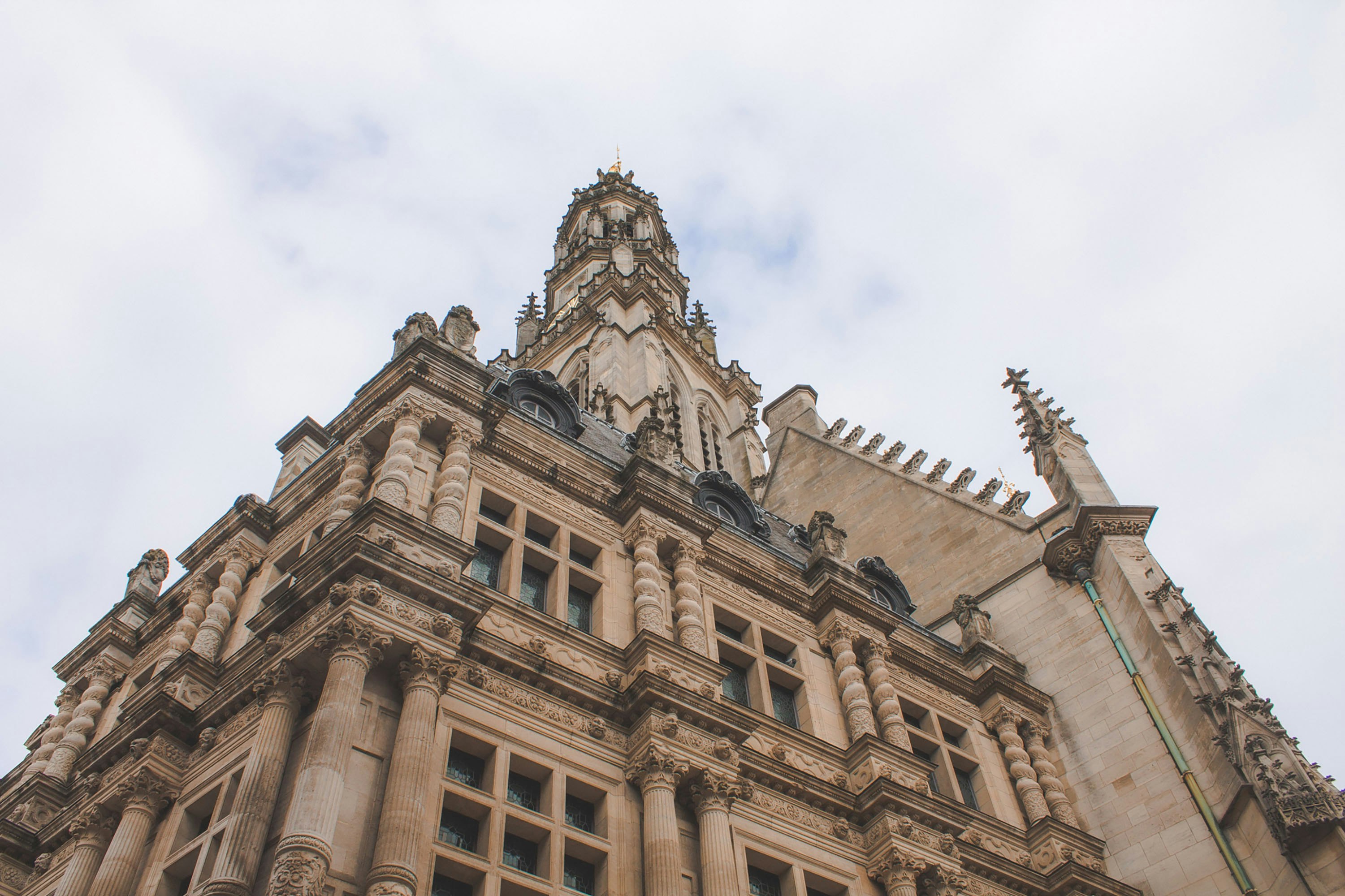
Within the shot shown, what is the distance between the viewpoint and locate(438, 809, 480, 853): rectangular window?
14.5m

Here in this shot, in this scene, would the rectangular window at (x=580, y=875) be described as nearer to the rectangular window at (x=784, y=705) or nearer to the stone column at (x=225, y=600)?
the rectangular window at (x=784, y=705)

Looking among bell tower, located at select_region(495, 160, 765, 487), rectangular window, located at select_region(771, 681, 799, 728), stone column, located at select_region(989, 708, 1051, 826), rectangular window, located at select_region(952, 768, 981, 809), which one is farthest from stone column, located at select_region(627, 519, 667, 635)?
bell tower, located at select_region(495, 160, 765, 487)

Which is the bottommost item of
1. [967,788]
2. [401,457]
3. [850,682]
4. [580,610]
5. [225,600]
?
[967,788]

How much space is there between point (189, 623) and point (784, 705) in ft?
37.3

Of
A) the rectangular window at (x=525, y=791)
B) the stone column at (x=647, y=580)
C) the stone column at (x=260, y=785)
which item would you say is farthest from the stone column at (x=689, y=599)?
the stone column at (x=260, y=785)

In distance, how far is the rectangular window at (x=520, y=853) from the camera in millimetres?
14906

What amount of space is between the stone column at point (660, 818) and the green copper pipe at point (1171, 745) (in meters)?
12.1

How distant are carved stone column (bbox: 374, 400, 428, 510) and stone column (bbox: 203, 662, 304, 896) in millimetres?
3191

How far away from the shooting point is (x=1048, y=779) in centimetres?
2480

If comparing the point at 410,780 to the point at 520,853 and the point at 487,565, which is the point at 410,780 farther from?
the point at 487,565

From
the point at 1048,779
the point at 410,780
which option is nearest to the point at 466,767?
the point at 410,780

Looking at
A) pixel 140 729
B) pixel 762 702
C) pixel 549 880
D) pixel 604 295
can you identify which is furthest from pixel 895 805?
pixel 604 295

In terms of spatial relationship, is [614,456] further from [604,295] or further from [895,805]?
[604,295]

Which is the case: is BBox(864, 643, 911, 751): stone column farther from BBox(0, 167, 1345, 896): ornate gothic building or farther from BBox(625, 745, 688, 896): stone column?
BBox(625, 745, 688, 896): stone column
